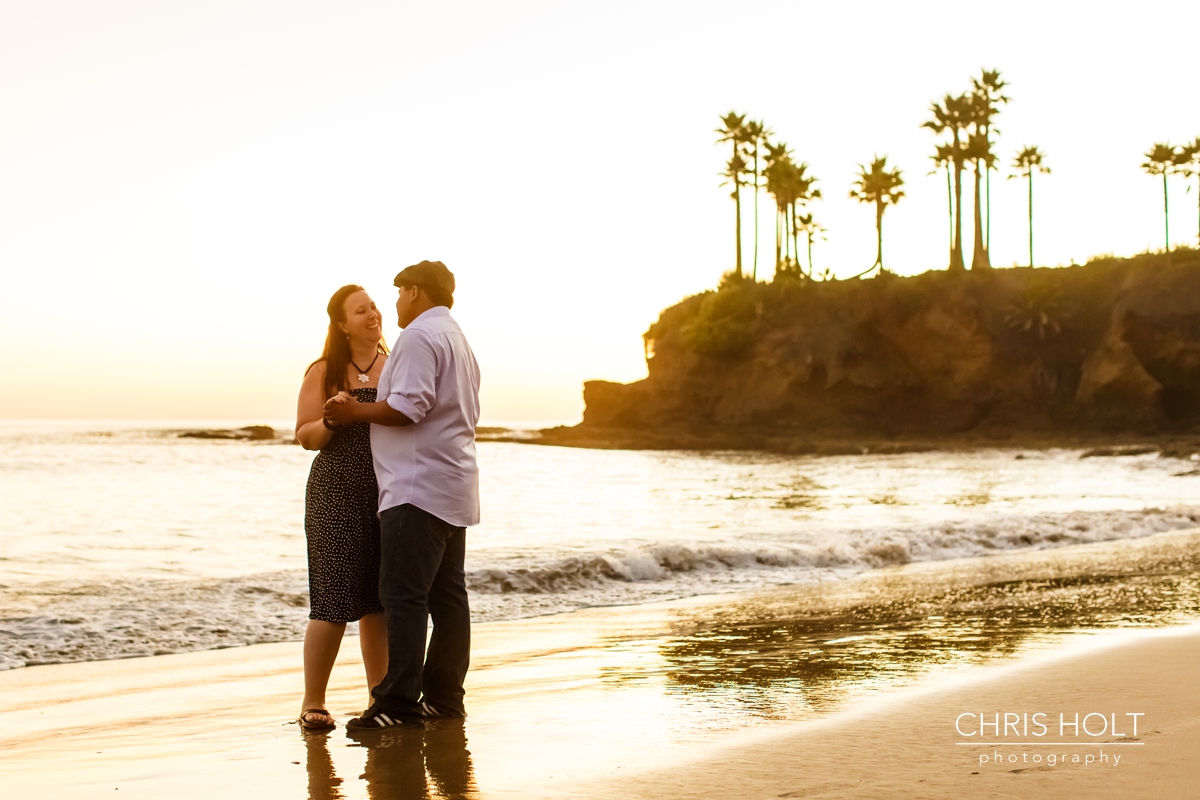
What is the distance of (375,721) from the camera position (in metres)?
3.92

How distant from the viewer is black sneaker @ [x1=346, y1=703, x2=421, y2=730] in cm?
391

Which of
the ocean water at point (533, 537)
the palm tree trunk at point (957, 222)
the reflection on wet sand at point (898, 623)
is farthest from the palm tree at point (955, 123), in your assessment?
the reflection on wet sand at point (898, 623)

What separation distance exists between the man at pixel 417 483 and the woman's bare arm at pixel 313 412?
0.23 metres

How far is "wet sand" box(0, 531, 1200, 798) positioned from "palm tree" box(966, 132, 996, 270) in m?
53.2

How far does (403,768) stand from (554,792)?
0.61m

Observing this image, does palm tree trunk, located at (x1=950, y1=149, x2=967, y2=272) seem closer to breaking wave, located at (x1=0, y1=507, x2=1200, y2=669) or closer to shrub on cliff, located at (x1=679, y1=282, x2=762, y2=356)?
shrub on cliff, located at (x1=679, y1=282, x2=762, y2=356)

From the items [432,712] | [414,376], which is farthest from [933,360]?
[414,376]

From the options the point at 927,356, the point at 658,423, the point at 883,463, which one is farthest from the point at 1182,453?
the point at 658,423

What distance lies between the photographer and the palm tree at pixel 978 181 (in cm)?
5591

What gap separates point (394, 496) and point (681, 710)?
139 cm

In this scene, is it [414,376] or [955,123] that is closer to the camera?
[414,376]

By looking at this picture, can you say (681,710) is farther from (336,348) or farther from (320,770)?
(336,348)

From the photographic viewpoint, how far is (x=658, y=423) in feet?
198

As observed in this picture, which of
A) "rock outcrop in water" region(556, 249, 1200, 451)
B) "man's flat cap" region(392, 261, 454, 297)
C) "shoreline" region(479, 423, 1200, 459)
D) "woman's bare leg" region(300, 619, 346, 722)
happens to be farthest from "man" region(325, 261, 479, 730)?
A: "rock outcrop in water" region(556, 249, 1200, 451)
